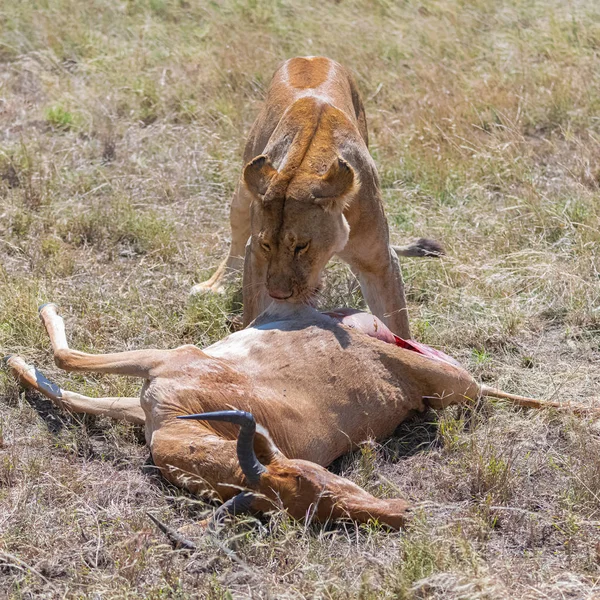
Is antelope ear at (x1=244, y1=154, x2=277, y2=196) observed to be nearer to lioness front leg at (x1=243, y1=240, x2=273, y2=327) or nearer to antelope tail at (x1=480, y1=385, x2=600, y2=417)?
lioness front leg at (x1=243, y1=240, x2=273, y2=327)

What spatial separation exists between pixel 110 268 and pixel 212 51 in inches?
162

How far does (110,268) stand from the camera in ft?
21.8

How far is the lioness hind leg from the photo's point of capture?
15.4 feet

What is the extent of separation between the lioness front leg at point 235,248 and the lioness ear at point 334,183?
4.36 ft

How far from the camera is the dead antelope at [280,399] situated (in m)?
3.82

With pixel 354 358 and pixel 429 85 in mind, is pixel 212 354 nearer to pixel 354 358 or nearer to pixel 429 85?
pixel 354 358

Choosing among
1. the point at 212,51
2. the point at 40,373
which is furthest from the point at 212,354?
the point at 212,51

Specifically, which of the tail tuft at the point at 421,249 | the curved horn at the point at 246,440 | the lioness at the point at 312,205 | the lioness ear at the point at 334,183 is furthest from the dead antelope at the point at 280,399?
the tail tuft at the point at 421,249

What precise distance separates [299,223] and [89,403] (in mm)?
1334

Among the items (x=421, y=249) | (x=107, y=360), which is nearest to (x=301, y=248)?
(x=107, y=360)

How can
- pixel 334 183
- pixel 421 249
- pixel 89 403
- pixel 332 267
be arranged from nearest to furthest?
pixel 89 403
pixel 334 183
pixel 421 249
pixel 332 267

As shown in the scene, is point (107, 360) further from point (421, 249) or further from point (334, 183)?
point (421, 249)

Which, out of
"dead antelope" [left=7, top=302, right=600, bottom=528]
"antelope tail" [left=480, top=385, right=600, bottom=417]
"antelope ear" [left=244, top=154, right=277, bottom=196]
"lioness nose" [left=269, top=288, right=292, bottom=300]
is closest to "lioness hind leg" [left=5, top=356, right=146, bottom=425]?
"dead antelope" [left=7, top=302, right=600, bottom=528]

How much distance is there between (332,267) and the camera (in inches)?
263
